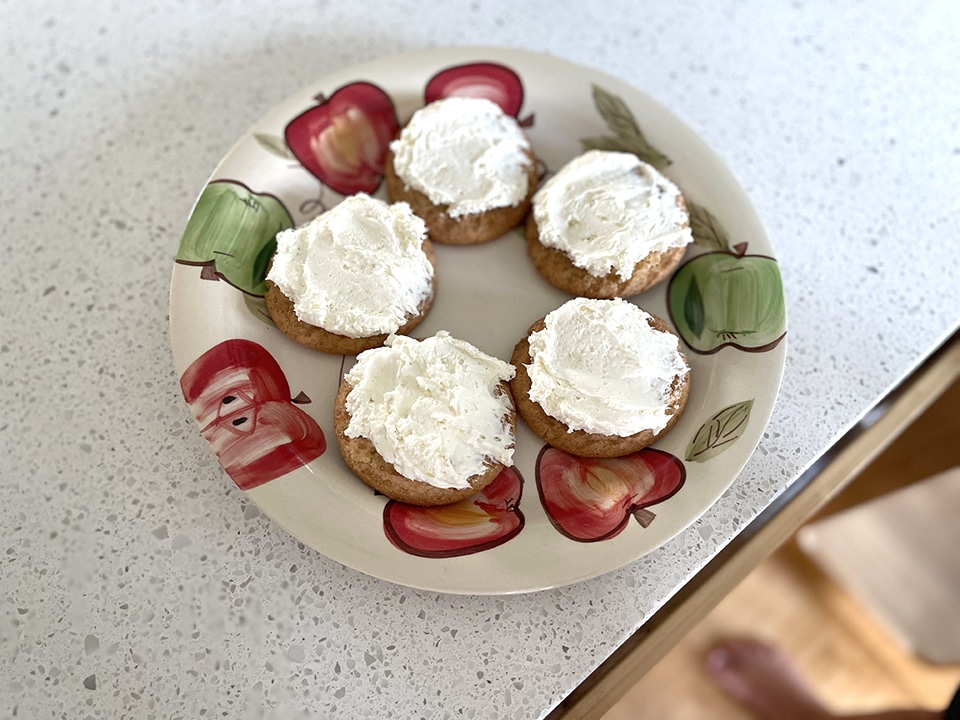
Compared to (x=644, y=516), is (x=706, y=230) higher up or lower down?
higher up

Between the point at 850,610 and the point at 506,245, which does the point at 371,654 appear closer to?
the point at 506,245

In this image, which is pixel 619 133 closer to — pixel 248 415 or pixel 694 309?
pixel 694 309

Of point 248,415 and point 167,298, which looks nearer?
point 248,415

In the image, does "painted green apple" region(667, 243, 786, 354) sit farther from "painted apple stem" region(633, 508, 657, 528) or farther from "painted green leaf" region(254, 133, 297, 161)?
"painted green leaf" region(254, 133, 297, 161)

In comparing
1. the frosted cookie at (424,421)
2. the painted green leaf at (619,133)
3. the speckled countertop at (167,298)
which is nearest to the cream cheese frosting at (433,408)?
the frosted cookie at (424,421)

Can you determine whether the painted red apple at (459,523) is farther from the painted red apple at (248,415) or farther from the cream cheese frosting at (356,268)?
the cream cheese frosting at (356,268)

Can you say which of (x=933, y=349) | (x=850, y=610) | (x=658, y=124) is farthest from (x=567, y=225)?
(x=850, y=610)

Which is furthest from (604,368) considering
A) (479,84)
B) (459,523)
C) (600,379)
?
(479,84)
